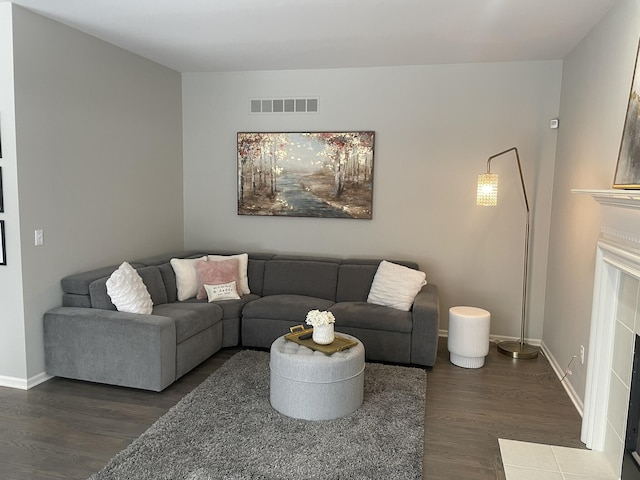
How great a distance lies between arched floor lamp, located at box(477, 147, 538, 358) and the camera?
4.39m

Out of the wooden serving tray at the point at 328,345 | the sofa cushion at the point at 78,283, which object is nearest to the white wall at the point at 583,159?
the wooden serving tray at the point at 328,345

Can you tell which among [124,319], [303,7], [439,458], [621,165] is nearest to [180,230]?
[124,319]

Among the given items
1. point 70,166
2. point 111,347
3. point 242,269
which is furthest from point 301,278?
point 70,166

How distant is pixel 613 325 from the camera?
286cm

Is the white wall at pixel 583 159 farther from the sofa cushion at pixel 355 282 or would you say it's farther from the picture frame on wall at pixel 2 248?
the picture frame on wall at pixel 2 248

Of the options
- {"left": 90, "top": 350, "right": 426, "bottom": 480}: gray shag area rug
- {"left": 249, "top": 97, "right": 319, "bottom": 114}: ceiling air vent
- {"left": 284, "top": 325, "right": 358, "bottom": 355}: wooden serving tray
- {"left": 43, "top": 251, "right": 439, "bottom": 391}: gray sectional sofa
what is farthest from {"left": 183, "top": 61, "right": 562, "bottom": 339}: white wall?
{"left": 284, "top": 325, "right": 358, "bottom": 355}: wooden serving tray

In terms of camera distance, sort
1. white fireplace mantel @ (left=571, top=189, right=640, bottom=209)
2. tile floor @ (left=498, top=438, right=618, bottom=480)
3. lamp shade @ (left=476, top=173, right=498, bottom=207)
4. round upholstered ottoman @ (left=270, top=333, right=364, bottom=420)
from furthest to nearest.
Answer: lamp shade @ (left=476, top=173, right=498, bottom=207), round upholstered ottoman @ (left=270, top=333, right=364, bottom=420), tile floor @ (left=498, top=438, right=618, bottom=480), white fireplace mantel @ (left=571, top=189, right=640, bottom=209)

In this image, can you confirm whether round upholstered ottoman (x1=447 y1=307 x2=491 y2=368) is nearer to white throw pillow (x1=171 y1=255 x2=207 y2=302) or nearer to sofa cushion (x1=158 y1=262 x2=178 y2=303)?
white throw pillow (x1=171 y1=255 x2=207 y2=302)

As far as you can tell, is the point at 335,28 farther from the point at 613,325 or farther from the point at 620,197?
the point at 613,325

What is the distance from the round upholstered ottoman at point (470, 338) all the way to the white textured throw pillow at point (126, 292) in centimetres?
259

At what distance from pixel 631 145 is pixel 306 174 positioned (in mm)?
3268

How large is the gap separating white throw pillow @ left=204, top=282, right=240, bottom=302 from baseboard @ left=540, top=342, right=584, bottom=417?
2916mm

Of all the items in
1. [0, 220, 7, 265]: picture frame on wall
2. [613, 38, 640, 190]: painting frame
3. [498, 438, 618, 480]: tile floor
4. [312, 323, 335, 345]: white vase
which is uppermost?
[613, 38, 640, 190]: painting frame

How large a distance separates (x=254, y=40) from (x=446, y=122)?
6.80ft
